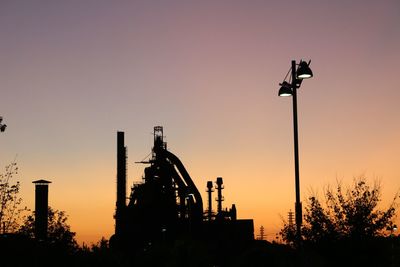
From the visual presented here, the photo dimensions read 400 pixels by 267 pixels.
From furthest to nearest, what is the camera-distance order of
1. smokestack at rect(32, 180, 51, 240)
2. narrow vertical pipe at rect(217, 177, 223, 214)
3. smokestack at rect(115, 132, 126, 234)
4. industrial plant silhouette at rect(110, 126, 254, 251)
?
narrow vertical pipe at rect(217, 177, 223, 214) → smokestack at rect(115, 132, 126, 234) → industrial plant silhouette at rect(110, 126, 254, 251) → smokestack at rect(32, 180, 51, 240)

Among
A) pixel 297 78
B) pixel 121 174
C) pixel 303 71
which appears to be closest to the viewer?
pixel 303 71

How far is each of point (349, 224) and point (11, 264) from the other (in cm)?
1284

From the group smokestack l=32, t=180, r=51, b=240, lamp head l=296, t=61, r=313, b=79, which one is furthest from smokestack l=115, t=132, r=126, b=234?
lamp head l=296, t=61, r=313, b=79

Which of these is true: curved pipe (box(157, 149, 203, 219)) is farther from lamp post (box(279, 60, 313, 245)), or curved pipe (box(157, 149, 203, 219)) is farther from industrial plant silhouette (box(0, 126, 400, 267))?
lamp post (box(279, 60, 313, 245))

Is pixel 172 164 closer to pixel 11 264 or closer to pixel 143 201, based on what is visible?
pixel 143 201

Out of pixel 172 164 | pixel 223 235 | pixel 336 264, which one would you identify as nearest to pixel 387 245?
pixel 336 264

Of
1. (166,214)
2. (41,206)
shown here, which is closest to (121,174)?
(166,214)

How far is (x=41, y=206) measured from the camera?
4422cm

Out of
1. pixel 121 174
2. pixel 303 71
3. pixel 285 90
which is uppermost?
pixel 121 174

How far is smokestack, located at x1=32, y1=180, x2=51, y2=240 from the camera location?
44.2 m

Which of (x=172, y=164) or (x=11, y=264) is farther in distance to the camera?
(x=172, y=164)

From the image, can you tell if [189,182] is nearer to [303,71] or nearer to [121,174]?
[121,174]

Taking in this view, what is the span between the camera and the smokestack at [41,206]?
4422cm

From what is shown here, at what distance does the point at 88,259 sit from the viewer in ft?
66.1
